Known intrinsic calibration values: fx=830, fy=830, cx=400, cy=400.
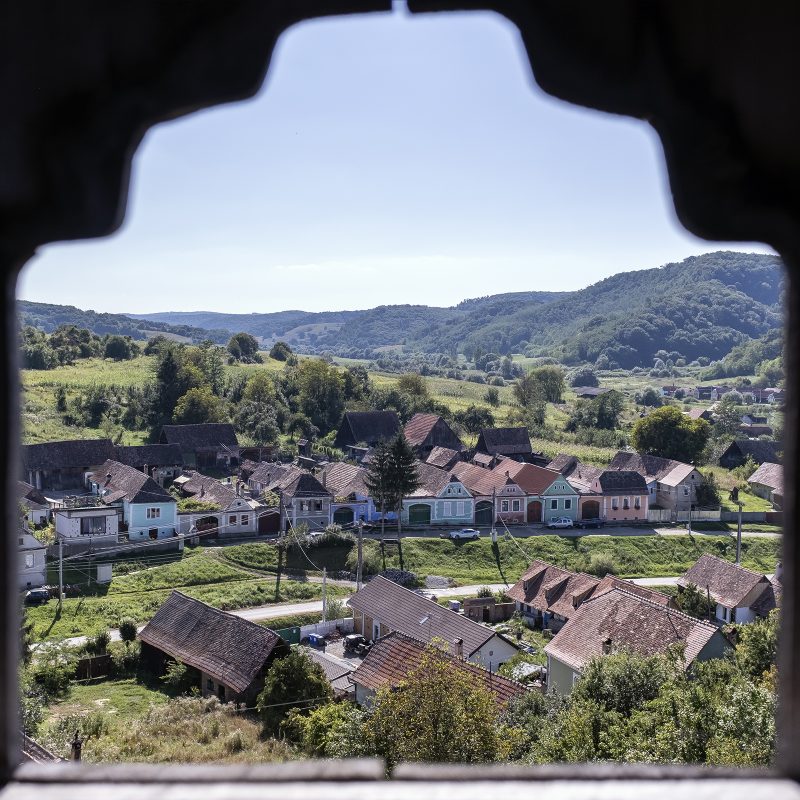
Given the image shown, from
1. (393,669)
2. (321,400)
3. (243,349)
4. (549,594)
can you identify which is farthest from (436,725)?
(243,349)

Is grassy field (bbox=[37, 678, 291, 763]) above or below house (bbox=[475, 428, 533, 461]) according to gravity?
below

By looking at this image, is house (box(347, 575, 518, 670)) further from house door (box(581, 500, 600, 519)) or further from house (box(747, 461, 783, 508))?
house (box(747, 461, 783, 508))

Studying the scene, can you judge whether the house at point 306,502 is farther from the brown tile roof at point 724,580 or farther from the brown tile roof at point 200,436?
the brown tile roof at point 724,580

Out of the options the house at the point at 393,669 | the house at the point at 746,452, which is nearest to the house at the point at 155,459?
the house at the point at 393,669

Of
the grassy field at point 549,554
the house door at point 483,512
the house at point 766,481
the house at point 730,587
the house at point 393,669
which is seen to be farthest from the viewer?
the house at point 766,481

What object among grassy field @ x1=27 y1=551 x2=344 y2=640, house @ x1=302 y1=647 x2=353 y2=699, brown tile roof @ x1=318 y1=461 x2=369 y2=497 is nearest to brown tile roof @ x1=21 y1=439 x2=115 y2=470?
brown tile roof @ x1=318 y1=461 x2=369 y2=497

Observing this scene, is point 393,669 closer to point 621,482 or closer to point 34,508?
point 34,508
